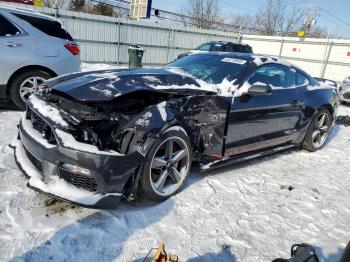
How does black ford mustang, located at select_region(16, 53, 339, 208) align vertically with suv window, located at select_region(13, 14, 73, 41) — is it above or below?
below

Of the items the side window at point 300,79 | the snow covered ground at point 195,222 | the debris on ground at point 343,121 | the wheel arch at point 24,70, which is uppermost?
the side window at point 300,79

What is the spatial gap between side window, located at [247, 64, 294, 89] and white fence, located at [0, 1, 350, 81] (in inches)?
429

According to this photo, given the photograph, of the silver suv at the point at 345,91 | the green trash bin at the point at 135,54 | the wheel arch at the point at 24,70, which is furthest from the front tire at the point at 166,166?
the green trash bin at the point at 135,54

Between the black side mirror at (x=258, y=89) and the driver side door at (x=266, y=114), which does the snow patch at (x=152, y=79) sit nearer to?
the driver side door at (x=266, y=114)

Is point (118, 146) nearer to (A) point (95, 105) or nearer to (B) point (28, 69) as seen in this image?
(A) point (95, 105)

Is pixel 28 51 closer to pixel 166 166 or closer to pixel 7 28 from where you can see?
pixel 7 28

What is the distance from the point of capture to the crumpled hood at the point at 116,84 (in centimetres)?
289

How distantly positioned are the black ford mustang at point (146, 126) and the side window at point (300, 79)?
454 mm

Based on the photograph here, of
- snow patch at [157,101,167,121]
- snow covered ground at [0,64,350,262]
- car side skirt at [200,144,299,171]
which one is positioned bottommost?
snow covered ground at [0,64,350,262]

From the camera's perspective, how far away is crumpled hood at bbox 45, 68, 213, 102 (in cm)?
289

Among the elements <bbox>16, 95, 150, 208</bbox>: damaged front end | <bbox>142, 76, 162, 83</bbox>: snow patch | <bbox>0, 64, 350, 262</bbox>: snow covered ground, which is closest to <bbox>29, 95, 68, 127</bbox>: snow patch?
<bbox>16, 95, 150, 208</bbox>: damaged front end

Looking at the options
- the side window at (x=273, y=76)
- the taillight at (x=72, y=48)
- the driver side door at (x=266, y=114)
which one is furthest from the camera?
the taillight at (x=72, y=48)

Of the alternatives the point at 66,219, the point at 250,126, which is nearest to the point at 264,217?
the point at 250,126

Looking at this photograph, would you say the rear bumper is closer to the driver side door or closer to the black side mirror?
the driver side door
